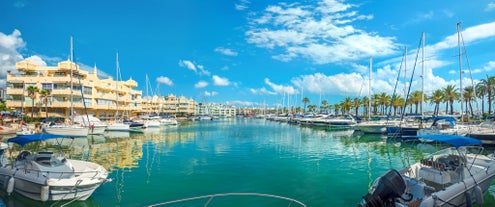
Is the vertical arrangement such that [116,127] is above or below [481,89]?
below

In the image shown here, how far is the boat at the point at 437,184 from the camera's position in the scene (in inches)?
392

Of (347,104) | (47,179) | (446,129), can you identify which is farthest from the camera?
(347,104)

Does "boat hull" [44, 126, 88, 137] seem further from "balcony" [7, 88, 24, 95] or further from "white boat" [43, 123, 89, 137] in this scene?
"balcony" [7, 88, 24, 95]

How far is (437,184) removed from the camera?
41.2 ft

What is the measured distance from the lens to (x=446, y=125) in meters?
34.0

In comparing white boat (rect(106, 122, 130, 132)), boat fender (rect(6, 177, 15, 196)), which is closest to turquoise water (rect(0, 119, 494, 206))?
boat fender (rect(6, 177, 15, 196))

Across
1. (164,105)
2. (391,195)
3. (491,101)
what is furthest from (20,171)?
(164,105)

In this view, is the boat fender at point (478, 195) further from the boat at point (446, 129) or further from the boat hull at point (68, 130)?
the boat hull at point (68, 130)

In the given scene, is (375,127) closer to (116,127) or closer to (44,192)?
(44,192)

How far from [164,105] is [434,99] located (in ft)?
440

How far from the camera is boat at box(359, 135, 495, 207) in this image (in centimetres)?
995

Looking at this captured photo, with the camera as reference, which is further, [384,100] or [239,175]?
[384,100]

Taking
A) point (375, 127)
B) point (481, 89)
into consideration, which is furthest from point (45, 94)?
point (481, 89)

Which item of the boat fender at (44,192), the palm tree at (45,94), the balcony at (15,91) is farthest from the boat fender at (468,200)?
the balcony at (15,91)
